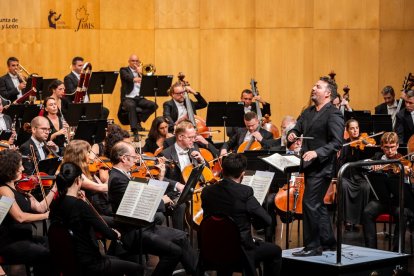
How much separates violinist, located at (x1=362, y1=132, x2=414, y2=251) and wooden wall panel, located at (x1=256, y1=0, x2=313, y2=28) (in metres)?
6.46

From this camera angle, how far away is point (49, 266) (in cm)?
567

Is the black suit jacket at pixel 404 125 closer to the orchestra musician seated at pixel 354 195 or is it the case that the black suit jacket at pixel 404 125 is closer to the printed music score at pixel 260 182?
the orchestra musician seated at pixel 354 195

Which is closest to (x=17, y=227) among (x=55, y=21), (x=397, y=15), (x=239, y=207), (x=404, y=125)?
(x=239, y=207)

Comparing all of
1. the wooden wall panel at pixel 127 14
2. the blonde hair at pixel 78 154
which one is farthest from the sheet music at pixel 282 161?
the wooden wall panel at pixel 127 14

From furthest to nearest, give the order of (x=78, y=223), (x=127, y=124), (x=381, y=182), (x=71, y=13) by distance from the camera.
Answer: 1. (x=71, y=13)
2. (x=127, y=124)
3. (x=381, y=182)
4. (x=78, y=223)

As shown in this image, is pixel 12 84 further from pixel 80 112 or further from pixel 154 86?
pixel 80 112

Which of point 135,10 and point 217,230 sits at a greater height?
point 135,10

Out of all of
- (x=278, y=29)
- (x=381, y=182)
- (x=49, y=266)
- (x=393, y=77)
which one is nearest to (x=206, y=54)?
(x=278, y=29)

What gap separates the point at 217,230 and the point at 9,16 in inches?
350

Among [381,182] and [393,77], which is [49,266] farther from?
[393,77]

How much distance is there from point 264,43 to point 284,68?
56cm

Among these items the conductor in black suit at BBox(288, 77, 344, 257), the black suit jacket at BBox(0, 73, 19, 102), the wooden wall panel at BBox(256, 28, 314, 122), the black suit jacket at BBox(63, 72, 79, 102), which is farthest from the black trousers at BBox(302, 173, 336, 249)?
the wooden wall panel at BBox(256, 28, 314, 122)

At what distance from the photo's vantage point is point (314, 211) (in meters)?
5.96

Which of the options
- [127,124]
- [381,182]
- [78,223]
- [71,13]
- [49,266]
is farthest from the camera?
[71,13]
